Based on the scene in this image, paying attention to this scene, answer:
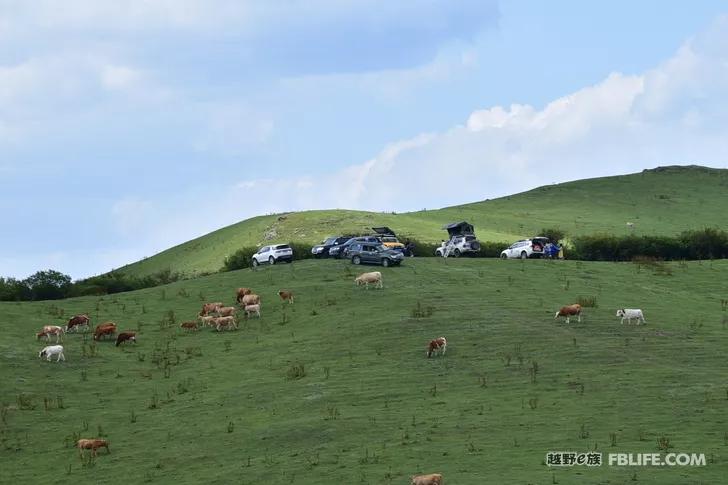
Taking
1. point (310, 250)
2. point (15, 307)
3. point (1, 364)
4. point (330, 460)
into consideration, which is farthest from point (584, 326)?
point (310, 250)

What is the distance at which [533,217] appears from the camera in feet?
468

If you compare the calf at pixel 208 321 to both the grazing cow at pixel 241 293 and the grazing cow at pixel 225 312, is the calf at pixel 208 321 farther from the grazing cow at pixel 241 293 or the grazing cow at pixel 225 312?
the grazing cow at pixel 241 293

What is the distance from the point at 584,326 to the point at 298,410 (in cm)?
1901

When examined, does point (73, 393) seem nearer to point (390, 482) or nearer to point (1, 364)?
point (1, 364)

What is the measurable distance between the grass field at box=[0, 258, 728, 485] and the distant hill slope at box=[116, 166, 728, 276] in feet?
165

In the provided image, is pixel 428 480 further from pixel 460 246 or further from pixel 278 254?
pixel 460 246

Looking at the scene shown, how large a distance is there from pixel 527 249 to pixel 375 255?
15192 millimetres

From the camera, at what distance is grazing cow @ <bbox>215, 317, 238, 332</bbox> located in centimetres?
6438

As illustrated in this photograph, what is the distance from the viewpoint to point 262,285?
76750 mm

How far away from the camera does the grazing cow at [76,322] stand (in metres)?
65.1

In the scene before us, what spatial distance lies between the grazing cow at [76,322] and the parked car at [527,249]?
38017mm

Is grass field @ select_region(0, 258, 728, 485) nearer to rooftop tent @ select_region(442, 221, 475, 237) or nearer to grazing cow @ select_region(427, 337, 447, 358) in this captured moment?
grazing cow @ select_region(427, 337, 447, 358)

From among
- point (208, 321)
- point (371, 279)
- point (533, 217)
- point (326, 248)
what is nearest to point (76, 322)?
point (208, 321)

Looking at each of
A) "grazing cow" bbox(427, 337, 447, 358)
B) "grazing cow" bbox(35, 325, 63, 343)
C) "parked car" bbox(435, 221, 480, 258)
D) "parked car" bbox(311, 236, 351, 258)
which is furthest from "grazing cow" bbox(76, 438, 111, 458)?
"parked car" bbox(435, 221, 480, 258)
